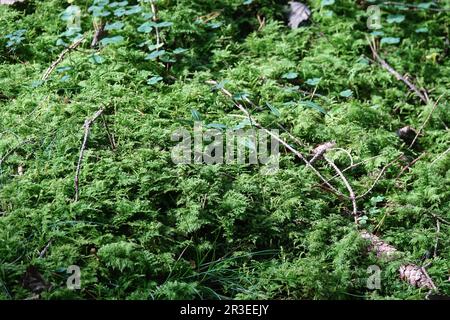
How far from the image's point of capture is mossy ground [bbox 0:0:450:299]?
2.39 m

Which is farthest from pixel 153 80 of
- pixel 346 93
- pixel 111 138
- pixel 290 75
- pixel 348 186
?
pixel 348 186

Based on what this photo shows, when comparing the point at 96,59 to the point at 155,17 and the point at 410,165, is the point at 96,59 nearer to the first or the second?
the point at 155,17

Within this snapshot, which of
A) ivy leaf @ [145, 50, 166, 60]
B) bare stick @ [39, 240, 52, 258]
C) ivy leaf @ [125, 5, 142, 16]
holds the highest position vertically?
ivy leaf @ [125, 5, 142, 16]

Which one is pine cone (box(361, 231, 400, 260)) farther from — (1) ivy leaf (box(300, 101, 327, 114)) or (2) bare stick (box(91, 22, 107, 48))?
(2) bare stick (box(91, 22, 107, 48))

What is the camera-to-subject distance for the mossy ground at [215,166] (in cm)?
239

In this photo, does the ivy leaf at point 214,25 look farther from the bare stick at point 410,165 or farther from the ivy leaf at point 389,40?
the bare stick at point 410,165

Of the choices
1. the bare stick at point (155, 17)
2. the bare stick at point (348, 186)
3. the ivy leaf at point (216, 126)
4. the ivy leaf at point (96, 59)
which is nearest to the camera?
the bare stick at point (348, 186)

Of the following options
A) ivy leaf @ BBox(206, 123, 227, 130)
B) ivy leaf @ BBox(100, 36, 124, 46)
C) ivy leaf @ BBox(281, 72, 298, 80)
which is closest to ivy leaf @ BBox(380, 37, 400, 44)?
ivy leaf @ BBox(281, 72, 298, 80)

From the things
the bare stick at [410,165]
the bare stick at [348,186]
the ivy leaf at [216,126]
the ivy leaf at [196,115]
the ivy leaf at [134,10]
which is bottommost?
the bare stick at [410,165]

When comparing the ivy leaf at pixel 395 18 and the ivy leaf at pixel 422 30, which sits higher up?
the ivy leaf at pixel 395 18

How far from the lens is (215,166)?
2.87 m

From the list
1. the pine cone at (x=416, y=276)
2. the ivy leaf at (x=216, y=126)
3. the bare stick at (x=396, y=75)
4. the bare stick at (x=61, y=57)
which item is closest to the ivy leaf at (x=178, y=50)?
the bare stick at (x=61, y=57)

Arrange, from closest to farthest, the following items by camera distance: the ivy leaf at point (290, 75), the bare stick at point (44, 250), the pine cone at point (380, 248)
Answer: the bare stick at point (44, 250) → the pine cone at point (380, 248) → the ivy leaf at point (290, 75)

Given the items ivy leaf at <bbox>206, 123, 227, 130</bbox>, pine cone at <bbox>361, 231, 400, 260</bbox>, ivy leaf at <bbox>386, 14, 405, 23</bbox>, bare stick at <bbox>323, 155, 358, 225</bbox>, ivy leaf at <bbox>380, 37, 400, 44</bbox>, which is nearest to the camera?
pine cone at <bbox>361, 231, 400, 260</bbox>
